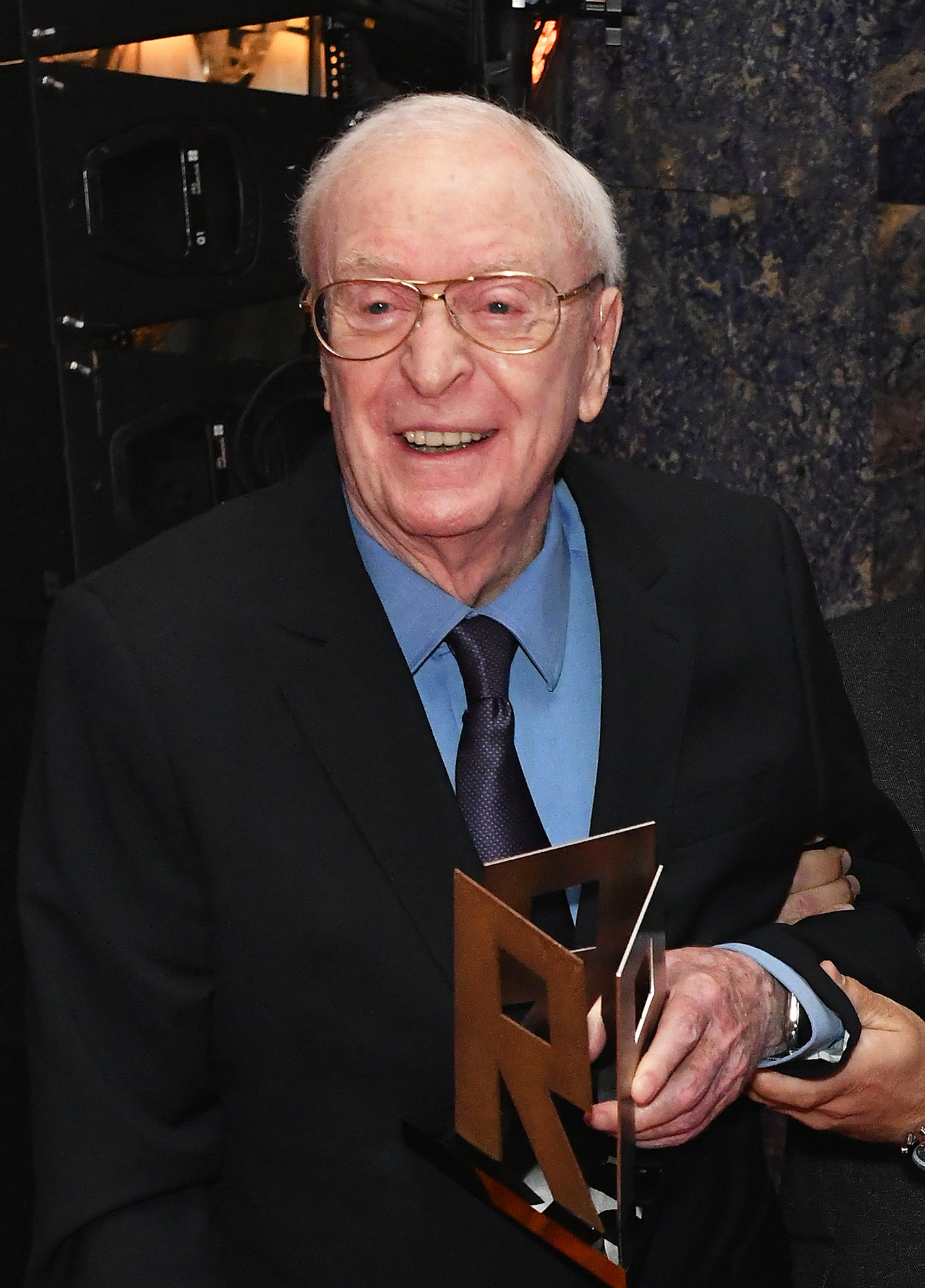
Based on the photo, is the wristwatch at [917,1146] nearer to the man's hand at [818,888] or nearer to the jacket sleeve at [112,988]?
the man's hand at [818,888]

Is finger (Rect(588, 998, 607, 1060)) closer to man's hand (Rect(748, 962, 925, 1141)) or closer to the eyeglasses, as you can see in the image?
man's hand (Rect(748, 962, 925, 1141))

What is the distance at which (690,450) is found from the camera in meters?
3.24

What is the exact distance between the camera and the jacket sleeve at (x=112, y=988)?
1.43 m

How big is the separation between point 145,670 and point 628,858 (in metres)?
0.50

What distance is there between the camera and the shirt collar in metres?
1.64

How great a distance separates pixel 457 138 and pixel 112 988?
918 millimetres

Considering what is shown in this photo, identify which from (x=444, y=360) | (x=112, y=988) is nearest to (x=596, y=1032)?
(x=112, y=988)

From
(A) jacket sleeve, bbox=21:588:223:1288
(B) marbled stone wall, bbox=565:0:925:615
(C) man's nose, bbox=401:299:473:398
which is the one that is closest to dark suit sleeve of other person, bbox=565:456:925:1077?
(C) man's nose, bbox=401:299:473:398

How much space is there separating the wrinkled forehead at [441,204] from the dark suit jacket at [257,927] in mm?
294

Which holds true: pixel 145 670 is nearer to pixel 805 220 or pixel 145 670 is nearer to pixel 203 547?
pixel 203 547

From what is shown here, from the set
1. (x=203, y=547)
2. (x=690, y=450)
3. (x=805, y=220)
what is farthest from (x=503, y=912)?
(x=805, y=220)

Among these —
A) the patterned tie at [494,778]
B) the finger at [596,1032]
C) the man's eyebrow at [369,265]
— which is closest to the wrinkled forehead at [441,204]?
the man's eyebrow at [369,265]

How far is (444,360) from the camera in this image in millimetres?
1563

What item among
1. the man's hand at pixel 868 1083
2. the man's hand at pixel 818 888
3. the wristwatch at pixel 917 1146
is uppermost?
the man's hand at pixel 818 888
